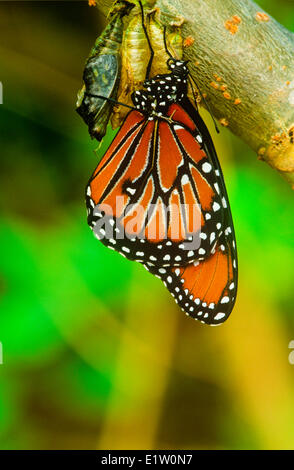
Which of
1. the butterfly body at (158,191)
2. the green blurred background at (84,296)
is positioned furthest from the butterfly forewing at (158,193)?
the green blurred background at (84,296)

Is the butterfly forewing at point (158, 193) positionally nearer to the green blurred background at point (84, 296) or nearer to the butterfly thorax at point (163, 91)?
the butterfly thorax at point (163, 91)

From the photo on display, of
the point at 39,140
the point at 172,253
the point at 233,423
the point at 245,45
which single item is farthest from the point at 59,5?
the point at 233,423

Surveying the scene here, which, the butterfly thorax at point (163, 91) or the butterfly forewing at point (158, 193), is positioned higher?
the butterfly thorax at point (163, 91)

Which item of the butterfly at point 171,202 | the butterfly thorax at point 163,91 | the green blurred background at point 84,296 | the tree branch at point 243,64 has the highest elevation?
the tree branch at point 243,64


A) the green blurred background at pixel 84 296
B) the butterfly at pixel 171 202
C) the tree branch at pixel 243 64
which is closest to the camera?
the tree branch at pixel 243 64

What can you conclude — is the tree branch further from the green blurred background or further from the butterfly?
the green blurred background

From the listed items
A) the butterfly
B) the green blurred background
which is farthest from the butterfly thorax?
the green blurred background

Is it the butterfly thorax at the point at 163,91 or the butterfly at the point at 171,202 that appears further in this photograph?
the butterfly at the point at 171,202
